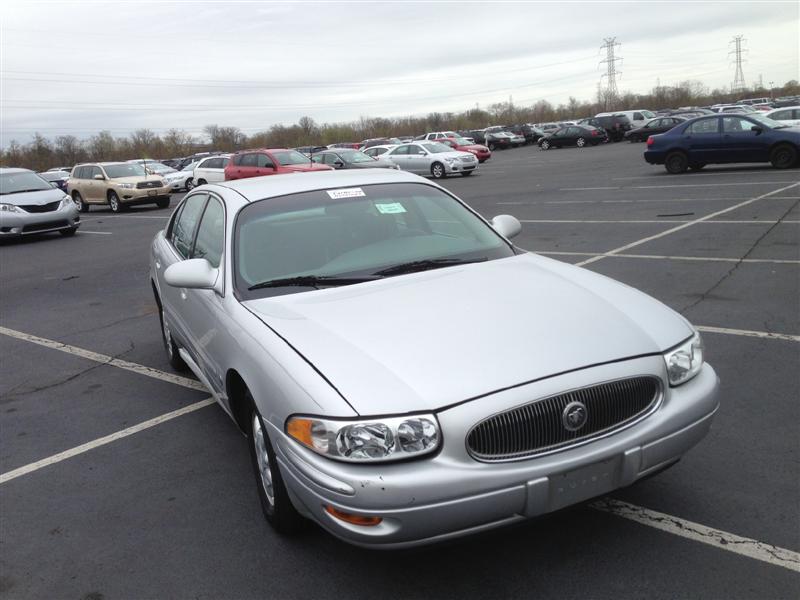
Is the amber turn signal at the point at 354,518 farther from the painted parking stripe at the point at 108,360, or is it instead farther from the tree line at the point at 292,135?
the tree line at the point at 292,135

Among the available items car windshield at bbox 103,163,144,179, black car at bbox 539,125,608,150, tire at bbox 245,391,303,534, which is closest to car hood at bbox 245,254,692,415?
tire at bbox 245,391,303,534

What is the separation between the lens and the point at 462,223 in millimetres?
4539

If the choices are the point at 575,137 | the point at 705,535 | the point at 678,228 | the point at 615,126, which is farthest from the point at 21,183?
the point at 615,126

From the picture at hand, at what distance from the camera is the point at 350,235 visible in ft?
13.7

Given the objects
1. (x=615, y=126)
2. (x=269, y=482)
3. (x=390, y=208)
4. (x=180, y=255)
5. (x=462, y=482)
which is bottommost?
(x=269, y=482)

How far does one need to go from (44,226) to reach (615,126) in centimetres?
3647

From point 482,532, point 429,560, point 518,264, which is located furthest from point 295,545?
point 518,264

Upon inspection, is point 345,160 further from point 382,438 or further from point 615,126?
point 382,438

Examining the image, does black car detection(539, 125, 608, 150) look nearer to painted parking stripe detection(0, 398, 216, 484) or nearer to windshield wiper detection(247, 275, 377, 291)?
painted parking stripe detection(0, 398, 216, 484)

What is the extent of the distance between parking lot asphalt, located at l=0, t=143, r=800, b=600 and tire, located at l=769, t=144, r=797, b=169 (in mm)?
11812

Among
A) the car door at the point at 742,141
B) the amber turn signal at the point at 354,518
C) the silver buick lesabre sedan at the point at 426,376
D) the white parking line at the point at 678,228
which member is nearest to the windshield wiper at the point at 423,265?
the silver buick lesabre sedan at the point at 426,376

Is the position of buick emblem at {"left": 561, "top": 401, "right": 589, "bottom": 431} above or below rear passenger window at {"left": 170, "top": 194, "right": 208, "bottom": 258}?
below

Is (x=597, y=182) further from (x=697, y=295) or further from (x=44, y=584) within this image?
(x=44, y=584)

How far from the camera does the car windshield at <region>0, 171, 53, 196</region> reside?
18.1 meters
